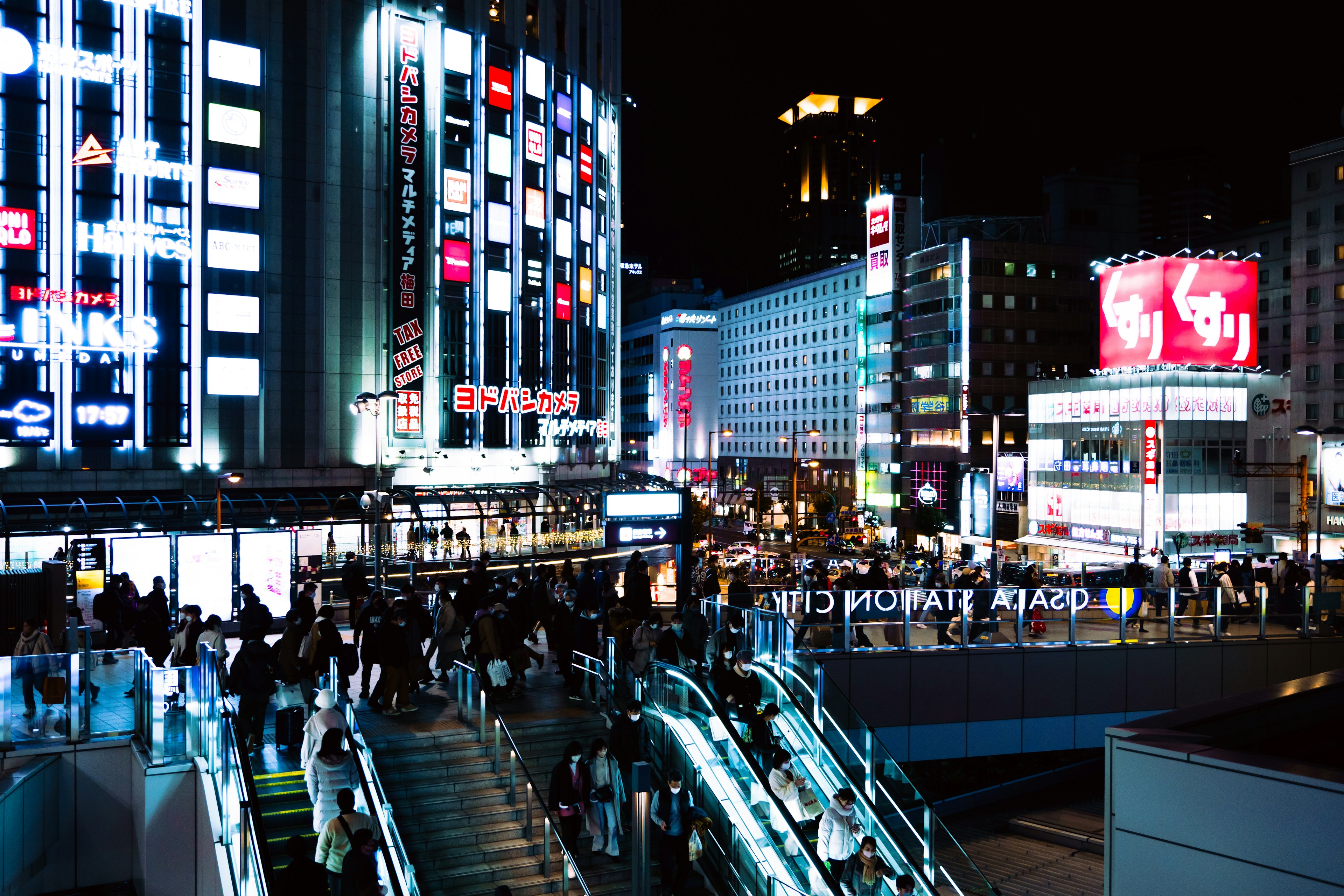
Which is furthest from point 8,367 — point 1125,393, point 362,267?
point 1125,393

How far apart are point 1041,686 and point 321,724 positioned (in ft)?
46.9

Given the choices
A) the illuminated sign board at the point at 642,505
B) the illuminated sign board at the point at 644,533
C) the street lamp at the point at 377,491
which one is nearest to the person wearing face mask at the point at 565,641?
the street lamp at the point at 377,491

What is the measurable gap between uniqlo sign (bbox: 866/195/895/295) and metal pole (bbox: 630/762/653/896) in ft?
226

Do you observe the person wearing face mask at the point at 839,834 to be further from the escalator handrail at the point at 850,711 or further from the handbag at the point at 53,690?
the handbag at the point at 53,690

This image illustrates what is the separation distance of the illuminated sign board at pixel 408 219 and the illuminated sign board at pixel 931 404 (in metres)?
41.6

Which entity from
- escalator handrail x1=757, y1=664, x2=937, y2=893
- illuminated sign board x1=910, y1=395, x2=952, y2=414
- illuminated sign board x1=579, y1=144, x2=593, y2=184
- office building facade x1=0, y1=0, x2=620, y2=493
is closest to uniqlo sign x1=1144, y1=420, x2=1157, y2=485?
illuminated sign board x1=910, y1=395, x2=952, y2=414

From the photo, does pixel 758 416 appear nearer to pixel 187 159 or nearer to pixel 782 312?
pixel 782 312

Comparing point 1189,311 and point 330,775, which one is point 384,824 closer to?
point 330,775

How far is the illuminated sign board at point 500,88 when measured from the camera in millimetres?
42562

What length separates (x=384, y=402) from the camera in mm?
40281

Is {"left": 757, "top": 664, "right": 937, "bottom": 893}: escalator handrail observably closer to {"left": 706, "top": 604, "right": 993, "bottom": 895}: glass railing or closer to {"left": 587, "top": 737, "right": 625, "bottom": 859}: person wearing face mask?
{"left": 706, "top": 604, "right": 993, "bottom": 895}: glass railing

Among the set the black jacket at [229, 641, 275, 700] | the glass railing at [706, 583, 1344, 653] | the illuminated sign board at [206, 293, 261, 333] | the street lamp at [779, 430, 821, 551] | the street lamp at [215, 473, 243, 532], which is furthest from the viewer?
the street lamp at [779, 430, 821, 551]

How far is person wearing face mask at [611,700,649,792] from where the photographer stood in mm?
11164

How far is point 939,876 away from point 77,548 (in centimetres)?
1854
